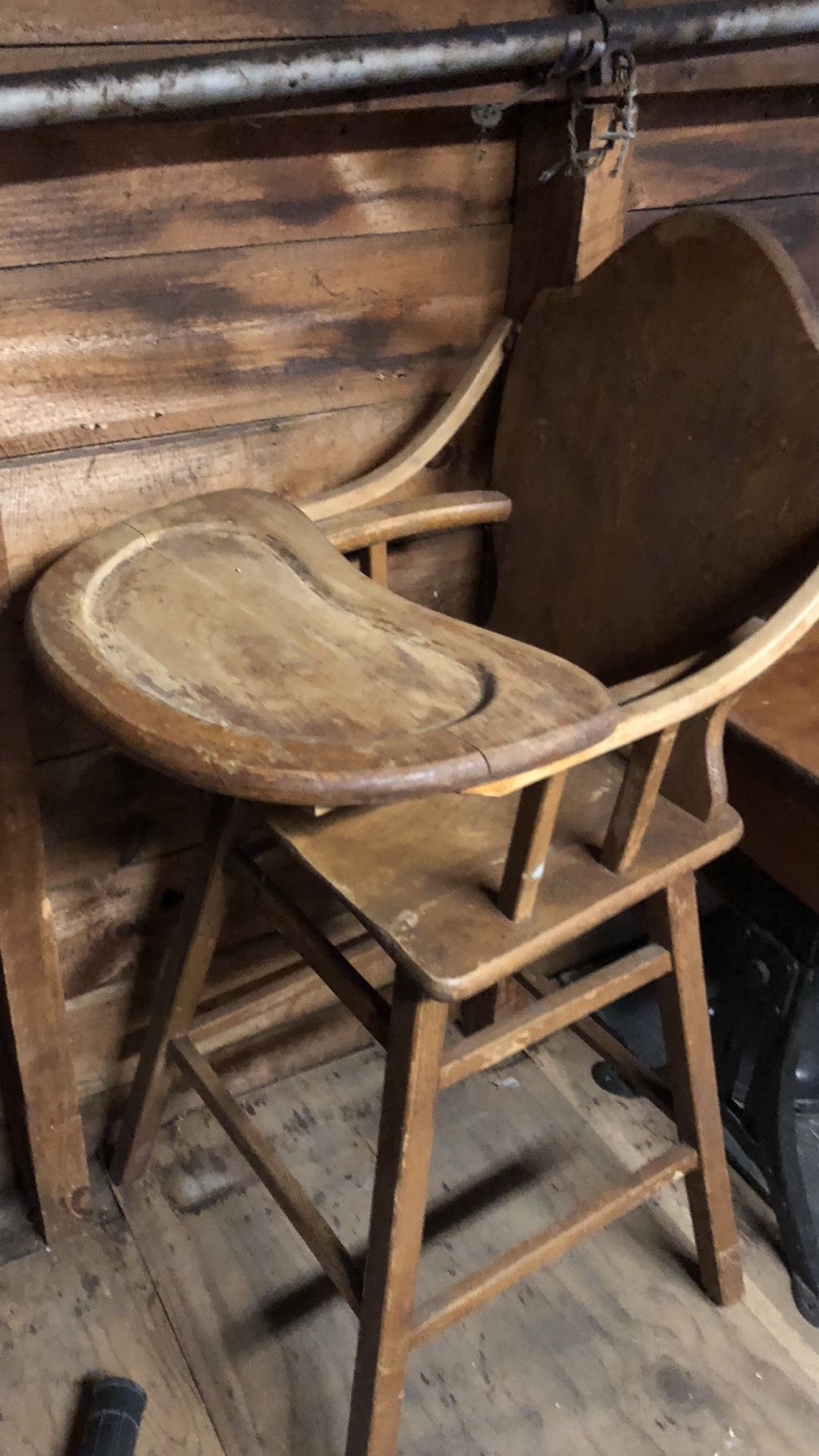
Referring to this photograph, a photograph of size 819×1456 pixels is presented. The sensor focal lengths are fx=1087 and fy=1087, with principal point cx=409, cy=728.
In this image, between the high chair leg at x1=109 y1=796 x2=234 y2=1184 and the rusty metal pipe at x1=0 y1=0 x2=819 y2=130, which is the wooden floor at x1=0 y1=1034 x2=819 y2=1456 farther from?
the rusty metal pipe at x1=0 y1=0 x2=819 y2=130

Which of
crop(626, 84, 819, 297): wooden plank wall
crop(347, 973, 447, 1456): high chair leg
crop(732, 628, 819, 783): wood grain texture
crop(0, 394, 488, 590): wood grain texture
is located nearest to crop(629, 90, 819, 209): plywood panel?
crop(626, 84, 819, 297): wooden plank wall

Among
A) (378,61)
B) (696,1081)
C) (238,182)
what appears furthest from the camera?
(696,1081)

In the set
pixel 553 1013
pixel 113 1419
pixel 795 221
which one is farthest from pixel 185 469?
pixel 113 1419

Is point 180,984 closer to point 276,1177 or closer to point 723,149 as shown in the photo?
point 276,1177

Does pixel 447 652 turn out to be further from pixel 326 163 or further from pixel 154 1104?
pixel 154 1104

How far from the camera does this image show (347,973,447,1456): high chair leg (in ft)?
2.66

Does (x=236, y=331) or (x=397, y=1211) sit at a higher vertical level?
(x=236, y=331)

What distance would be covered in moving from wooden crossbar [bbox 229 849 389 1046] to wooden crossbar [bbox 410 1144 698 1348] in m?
0.21

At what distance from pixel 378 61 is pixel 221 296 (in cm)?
23

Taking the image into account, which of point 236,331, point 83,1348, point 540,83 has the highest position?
point 540,83

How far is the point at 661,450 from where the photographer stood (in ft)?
3.18

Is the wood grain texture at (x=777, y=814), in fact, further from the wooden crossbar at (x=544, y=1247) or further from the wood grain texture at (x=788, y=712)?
the wooden crossbar at (x=544, y=1247)

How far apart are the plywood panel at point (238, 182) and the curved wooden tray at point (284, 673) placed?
0.78 ft

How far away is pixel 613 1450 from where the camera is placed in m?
1.05
